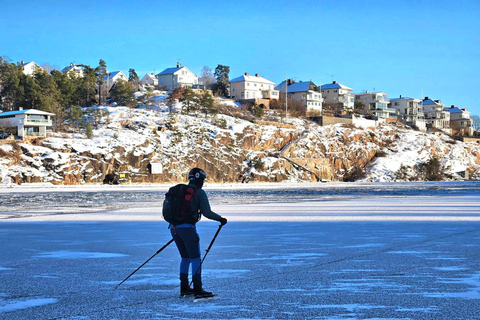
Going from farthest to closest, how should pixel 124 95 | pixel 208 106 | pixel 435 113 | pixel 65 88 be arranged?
pixel 435 113, pixel 124 95, pixel 208 106, pixel 65 88

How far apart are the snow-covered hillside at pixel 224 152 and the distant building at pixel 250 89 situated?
21.7m

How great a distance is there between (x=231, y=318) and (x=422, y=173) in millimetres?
88913

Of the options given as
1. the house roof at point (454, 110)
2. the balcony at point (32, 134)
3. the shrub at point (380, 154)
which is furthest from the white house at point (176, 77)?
the house roof at point (454, 110)

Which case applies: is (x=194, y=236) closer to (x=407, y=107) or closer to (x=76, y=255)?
(x=76, y=255)

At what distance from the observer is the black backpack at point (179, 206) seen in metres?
7.34

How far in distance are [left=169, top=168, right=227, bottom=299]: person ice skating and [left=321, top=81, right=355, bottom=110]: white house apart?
122 m

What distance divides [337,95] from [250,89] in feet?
82.4

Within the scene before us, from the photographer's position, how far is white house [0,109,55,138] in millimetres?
68438

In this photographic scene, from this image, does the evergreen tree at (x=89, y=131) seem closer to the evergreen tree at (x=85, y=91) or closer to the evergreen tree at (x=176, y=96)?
the evergreen tree at (x=85, y=91)

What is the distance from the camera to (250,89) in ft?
373

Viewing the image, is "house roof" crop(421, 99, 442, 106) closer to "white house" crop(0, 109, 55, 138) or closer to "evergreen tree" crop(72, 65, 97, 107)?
"evergreen tree" crop(72, 65, 97, 107)

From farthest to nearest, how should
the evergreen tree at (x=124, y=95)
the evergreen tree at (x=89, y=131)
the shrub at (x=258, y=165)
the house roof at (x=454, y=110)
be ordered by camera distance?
the house roof at (x=454, y=110)
the evergreen tree at (x=124, y=95)
the shrub at (x=258, y=165)
the evergreen tree at (x=89, y=131)

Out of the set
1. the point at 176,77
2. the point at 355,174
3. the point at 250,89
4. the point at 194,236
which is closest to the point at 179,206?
the point at 194,236

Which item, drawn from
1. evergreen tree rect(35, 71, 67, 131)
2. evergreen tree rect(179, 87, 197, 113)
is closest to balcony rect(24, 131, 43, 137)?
evergreen tree rect(35, 71, 67, 131)
